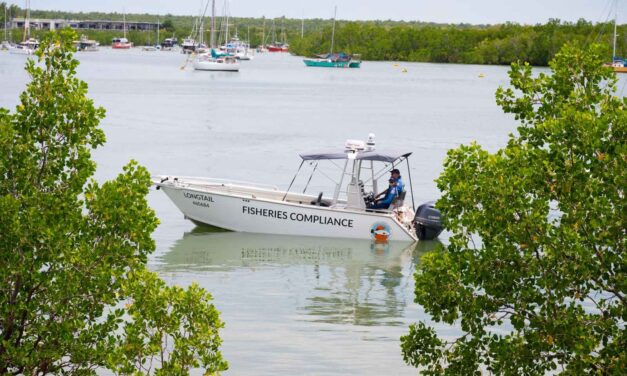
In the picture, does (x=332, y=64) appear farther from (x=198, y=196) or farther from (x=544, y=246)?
(x=544, y=246)

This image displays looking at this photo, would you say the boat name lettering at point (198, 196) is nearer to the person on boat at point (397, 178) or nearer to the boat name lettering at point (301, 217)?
the boat name lettering at point (301, 217)

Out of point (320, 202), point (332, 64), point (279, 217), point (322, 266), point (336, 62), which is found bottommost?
point (332, 64)

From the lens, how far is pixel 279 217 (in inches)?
1193

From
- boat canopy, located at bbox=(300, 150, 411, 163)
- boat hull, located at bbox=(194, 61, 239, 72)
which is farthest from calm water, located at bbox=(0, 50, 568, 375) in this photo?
boat hull, located at bbox=(194, 61, 239, 72)

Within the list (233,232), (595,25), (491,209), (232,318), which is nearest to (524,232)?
(491,209)

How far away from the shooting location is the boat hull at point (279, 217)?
97.6ft

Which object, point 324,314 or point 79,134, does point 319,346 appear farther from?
point 79,134

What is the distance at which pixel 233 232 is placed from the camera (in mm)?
31047

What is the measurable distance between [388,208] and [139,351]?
19.1 metres

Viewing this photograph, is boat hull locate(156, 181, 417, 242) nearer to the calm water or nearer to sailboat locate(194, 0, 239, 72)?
the calm water

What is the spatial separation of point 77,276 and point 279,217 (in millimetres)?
19000

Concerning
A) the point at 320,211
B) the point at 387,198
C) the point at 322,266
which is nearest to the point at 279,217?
the point at 320,211

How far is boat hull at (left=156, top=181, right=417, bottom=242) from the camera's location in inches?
1171

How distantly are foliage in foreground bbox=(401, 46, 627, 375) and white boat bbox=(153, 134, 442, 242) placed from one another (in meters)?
16.9
